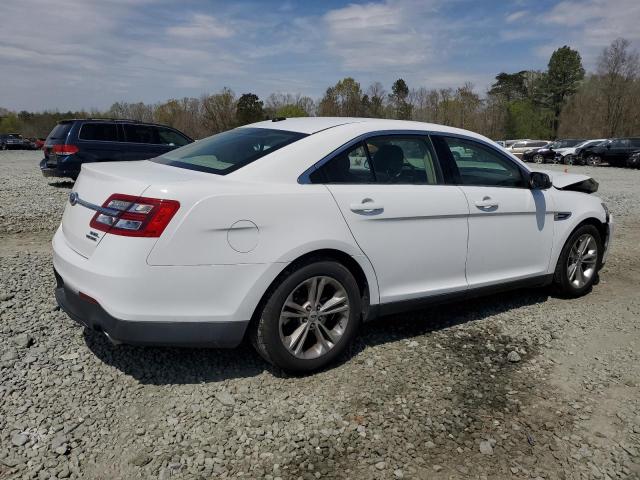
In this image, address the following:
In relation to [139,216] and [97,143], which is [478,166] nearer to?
[139,216]

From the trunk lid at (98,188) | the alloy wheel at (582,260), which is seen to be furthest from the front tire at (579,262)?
the trunk lid at (98,188)

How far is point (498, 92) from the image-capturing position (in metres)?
82.2

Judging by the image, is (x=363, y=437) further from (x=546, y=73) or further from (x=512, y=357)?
(x=546, y=73)

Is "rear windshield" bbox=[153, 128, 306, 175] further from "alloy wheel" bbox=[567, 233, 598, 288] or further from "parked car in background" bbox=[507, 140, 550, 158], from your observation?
"parked car in background" bbox=[507, 140, 550, 158]

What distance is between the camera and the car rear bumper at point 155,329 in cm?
286

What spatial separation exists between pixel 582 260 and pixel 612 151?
2822 cm

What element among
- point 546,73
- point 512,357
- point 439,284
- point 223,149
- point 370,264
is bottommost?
point 512,357

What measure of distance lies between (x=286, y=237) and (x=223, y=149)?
3.30ft

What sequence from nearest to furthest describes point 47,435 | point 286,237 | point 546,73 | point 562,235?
point 47,435
point 286,237
point 562,235
point 546,73

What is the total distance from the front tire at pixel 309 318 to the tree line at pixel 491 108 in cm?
4764

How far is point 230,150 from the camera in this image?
3633mm

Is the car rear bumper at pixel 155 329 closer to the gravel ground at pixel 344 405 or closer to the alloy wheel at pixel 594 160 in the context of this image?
the gravel ground at pixel 344 405

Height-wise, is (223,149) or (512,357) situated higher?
(223,149)

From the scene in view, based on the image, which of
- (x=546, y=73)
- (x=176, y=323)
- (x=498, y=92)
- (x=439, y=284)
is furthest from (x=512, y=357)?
(x=498, y=92)
